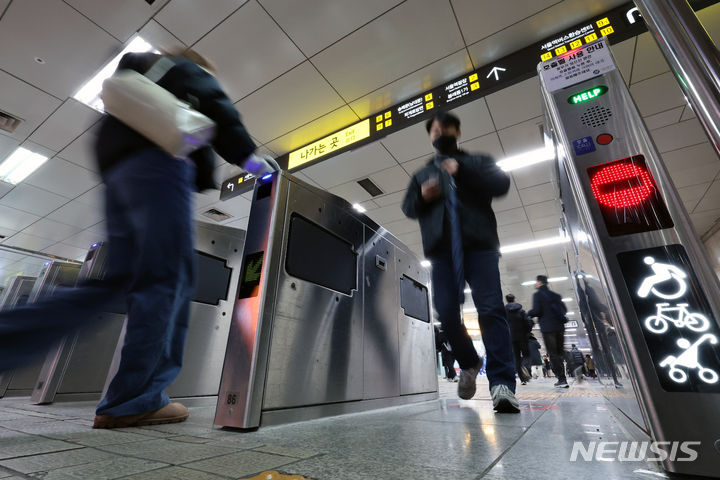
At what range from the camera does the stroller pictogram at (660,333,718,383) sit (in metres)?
0.62

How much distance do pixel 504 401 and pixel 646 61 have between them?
11.2ft

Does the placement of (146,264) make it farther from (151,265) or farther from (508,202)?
(508,202)

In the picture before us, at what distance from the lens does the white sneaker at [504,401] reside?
4.66ft

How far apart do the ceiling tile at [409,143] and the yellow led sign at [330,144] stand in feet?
1.50

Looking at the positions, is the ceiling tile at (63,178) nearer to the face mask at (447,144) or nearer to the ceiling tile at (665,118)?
the face mask at (447,144)

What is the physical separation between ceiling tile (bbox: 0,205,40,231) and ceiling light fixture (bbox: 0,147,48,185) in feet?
4.22

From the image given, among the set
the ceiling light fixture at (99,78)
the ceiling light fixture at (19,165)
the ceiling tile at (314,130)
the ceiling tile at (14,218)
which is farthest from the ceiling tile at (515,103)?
the ceiling tile at (14,218)

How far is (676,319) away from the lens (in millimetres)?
657

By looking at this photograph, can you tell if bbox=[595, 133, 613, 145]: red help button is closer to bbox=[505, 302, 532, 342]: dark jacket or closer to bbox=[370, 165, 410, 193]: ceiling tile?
bbox=[370, 165, 410, 193]: ceiling tile

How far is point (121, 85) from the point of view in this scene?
1.05 metres

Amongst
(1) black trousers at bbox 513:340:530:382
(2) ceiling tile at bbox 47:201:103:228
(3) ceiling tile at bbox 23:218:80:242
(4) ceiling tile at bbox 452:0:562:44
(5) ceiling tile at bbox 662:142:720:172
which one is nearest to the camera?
(4) ceiling tile at bbox 452:0:562:44

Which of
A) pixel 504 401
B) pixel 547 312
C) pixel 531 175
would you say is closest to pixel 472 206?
pixel 504 401

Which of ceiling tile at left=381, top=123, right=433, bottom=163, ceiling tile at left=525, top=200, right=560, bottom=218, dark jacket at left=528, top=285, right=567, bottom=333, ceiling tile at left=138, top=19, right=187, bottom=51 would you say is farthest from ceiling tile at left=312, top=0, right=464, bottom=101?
ceiling tile at left=525, top=200, right=560, bottom=218

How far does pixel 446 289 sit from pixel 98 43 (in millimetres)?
3764
